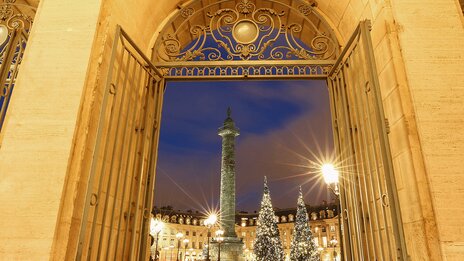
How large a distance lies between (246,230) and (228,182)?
46.6m

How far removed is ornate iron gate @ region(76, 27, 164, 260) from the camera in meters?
4.11

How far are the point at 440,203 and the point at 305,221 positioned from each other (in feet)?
120

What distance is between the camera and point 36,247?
130 inches

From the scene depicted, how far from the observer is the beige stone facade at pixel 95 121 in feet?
10.6

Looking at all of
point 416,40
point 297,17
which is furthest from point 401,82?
point 297,17

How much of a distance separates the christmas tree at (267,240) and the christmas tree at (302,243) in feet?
8.20

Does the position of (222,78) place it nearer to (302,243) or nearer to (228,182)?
(228,182)

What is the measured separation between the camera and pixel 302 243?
36.2 metres

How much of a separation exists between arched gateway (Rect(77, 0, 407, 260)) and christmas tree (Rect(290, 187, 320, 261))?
3287cm

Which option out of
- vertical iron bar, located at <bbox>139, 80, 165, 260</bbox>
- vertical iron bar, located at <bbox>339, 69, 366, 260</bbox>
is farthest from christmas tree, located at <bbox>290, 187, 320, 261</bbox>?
vertical iron bar, located at <bbox>139, 80, 165, 260</bbox>

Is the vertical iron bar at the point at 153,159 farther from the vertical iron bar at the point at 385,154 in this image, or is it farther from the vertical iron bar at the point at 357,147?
the vertical iron bar at the point at 385,154

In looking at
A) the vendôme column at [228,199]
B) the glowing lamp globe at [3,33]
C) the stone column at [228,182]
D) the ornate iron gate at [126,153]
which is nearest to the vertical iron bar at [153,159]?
the ornate iron gate at [126,153]

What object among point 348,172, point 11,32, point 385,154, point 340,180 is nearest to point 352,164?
point 348,172

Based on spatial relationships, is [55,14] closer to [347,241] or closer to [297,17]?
[297,17]
